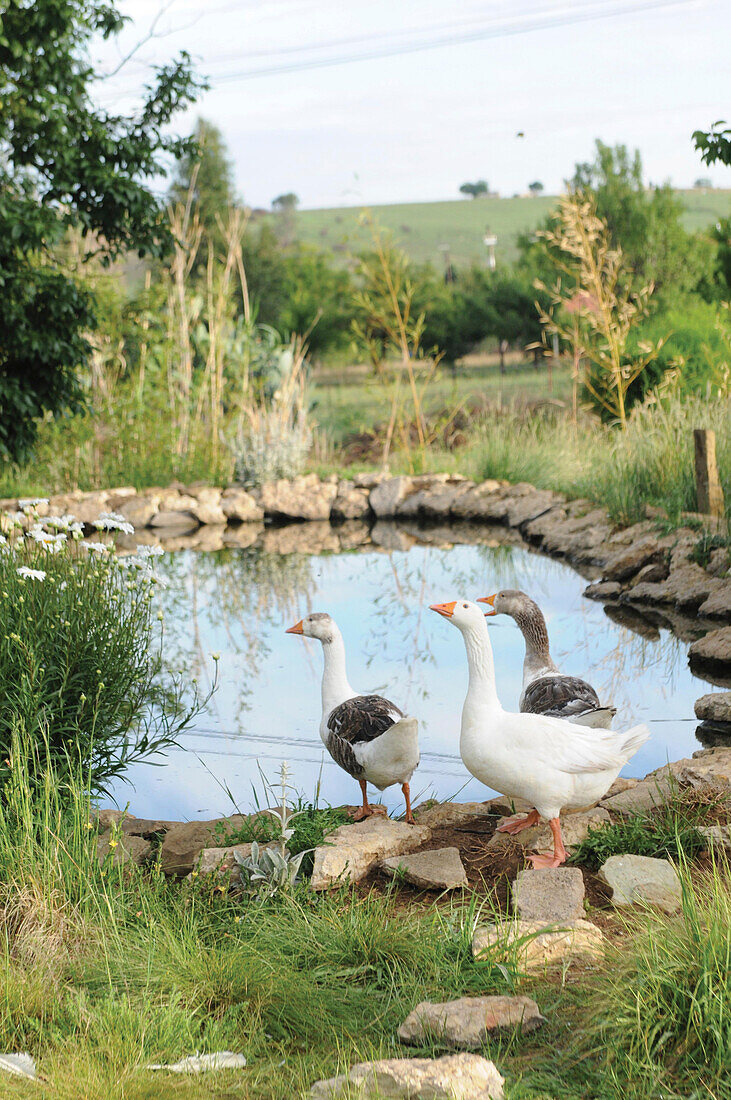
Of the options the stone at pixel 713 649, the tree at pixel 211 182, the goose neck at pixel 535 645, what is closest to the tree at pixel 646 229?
the tree at pixel 211 182

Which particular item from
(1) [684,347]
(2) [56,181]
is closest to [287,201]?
(1) [684,347]

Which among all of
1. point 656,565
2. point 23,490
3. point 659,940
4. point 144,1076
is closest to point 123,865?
point 144,1076

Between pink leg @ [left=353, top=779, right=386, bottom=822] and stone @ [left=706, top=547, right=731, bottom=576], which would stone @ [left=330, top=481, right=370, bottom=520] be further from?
pink leg @ [left=353, top=779, right=386, bottom=822]

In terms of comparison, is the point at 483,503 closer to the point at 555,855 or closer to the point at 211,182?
the point at 555,855

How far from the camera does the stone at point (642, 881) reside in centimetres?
266

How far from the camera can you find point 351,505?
12.7m

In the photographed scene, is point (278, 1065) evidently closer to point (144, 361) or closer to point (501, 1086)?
point (501, 1086)

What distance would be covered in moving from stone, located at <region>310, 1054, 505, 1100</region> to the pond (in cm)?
128

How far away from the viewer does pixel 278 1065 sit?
214cm

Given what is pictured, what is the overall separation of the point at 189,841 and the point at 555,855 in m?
1.21

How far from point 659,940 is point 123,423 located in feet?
37.6

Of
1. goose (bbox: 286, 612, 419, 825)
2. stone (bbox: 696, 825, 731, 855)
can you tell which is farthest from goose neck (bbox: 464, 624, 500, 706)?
stone (bbox: 696, 825, 731, 855)

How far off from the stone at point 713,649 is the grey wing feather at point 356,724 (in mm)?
2840

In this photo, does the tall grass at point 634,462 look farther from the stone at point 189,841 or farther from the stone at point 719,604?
the stone at point 189,841
